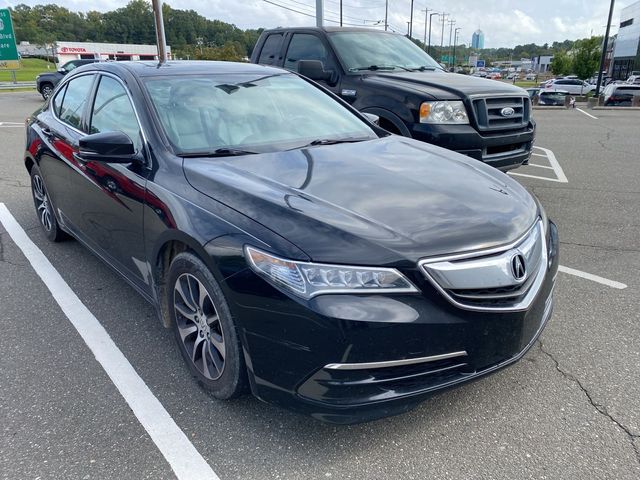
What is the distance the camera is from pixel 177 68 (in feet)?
12.1

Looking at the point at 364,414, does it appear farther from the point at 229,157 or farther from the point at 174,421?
the point at 229,157

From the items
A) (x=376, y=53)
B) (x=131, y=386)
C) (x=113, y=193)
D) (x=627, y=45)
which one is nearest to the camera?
(x=131, y=386)

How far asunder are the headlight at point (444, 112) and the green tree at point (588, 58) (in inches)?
2285

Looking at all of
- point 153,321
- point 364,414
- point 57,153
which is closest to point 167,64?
point 57,153

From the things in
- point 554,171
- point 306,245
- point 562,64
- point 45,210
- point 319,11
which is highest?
point 319,11

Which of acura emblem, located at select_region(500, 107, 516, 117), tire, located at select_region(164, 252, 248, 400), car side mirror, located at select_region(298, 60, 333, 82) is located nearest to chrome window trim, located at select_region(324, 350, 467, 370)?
tire, located at select_region(164, 252, 248, 400)

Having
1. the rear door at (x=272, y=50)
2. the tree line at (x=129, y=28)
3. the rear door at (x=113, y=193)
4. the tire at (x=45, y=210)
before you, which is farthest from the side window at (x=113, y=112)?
the tree line at (x=129, y=28)

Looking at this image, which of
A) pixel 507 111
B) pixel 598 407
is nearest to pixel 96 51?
pixel 507 111

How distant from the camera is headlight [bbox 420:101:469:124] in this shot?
5434 mm

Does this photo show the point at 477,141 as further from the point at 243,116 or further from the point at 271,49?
the point at 271,49

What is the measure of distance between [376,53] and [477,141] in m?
2.10

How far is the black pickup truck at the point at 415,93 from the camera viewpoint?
5461 mm

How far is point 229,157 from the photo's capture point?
3010 millimetres

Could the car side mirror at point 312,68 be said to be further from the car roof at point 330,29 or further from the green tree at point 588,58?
the green tree at point 588,58
